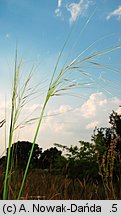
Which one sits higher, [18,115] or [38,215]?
[18,115]

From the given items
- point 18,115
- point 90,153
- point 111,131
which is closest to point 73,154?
point 90,153

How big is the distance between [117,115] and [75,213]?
17.8ft

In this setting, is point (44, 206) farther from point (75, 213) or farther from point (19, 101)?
point (19, 101)

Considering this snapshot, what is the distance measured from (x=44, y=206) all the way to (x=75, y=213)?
0.24 metres

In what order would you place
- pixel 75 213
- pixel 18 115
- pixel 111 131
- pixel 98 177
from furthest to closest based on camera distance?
pixel 111 131 → pixel 98 177 → pixel 75 213 → pixel 18 115

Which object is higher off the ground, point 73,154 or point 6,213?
point 73,154

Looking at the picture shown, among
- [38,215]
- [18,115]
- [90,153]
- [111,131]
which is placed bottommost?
[38,215]

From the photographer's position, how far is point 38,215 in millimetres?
1732

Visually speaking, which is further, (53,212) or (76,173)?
(76,173)

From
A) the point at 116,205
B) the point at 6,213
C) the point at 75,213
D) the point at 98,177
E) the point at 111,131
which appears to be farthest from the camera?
the point at 111,131

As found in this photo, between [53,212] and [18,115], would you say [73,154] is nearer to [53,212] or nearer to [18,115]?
[53,212]

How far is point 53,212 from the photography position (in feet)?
5.94

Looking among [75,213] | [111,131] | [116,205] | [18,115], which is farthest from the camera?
[111,131]

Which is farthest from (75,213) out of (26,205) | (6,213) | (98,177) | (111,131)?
(111,131)
